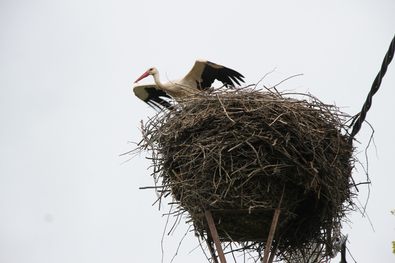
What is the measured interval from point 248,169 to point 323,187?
0.78 meters

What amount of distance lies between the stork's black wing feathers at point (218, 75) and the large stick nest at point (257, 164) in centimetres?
251

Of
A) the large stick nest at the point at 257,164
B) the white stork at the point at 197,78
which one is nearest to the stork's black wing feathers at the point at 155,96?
the white stork at the point at 197,78

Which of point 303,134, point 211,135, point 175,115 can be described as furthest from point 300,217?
point 175,115

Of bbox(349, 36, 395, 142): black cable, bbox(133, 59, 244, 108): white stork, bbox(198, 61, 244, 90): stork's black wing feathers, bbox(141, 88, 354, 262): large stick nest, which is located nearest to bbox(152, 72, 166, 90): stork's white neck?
bbox(133, 59, 244, 108): white stork

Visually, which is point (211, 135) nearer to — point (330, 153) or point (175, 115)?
point (175, 115)

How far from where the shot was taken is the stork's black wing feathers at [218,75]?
6.96 m

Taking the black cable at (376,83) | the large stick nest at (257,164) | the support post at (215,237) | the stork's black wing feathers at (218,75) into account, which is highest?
the stork's black wing feathers at (218,75)

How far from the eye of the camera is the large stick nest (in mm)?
3848

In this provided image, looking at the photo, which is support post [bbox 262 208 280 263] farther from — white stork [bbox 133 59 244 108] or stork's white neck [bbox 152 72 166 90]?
stork's white neck [bbox 152 72 166 90]

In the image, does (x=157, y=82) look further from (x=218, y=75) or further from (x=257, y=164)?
(x=257, y=164)

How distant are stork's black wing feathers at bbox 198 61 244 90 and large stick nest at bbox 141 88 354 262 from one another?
2.51m

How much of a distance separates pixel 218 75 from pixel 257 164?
3.62 m

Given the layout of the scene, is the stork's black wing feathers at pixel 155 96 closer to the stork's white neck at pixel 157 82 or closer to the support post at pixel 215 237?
the stork's white neck at pixel 157 82

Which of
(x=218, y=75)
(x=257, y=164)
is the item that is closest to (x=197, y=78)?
(x=218, y=75)
